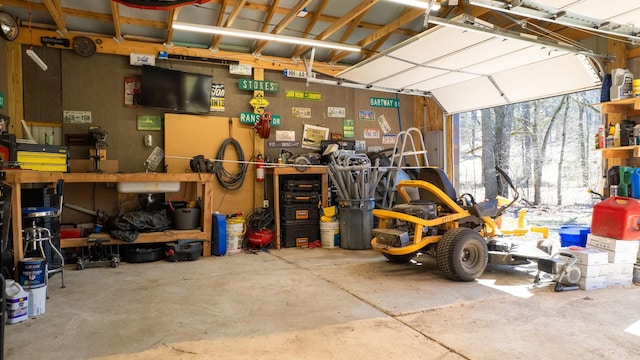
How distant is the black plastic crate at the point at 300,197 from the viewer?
6.24 metres

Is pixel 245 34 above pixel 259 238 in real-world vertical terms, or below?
above

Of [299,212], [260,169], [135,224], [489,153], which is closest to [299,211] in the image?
[299,212]

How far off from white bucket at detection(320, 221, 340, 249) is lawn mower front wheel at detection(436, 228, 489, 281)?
2.24 metres

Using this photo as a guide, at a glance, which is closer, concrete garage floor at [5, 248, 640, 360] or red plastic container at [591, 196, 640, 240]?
concrete garage floor at [5, 248, 640, 360]

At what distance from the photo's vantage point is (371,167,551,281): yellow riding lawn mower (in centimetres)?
413

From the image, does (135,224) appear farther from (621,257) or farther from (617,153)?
(617,153)

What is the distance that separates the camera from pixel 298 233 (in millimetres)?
6309

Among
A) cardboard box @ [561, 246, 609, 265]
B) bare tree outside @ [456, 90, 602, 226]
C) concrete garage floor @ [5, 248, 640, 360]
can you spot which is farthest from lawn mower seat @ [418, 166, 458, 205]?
bare tree outside @ [456, 90, 602, 226]

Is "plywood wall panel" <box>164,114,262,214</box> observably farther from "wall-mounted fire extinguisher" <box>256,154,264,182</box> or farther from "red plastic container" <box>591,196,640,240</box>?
"red plastic container" <box>591,196,640,240</box>

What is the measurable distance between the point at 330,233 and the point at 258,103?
2466 mm

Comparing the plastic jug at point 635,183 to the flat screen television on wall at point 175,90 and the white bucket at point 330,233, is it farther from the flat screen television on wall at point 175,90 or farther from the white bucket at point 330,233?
the flat screen television on wall at point 175,90

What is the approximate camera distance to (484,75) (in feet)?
19.0

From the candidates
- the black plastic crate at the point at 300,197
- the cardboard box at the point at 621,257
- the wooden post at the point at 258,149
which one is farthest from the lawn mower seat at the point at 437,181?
the wooden post at the point at 258,149

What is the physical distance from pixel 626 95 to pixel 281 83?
4.85m
